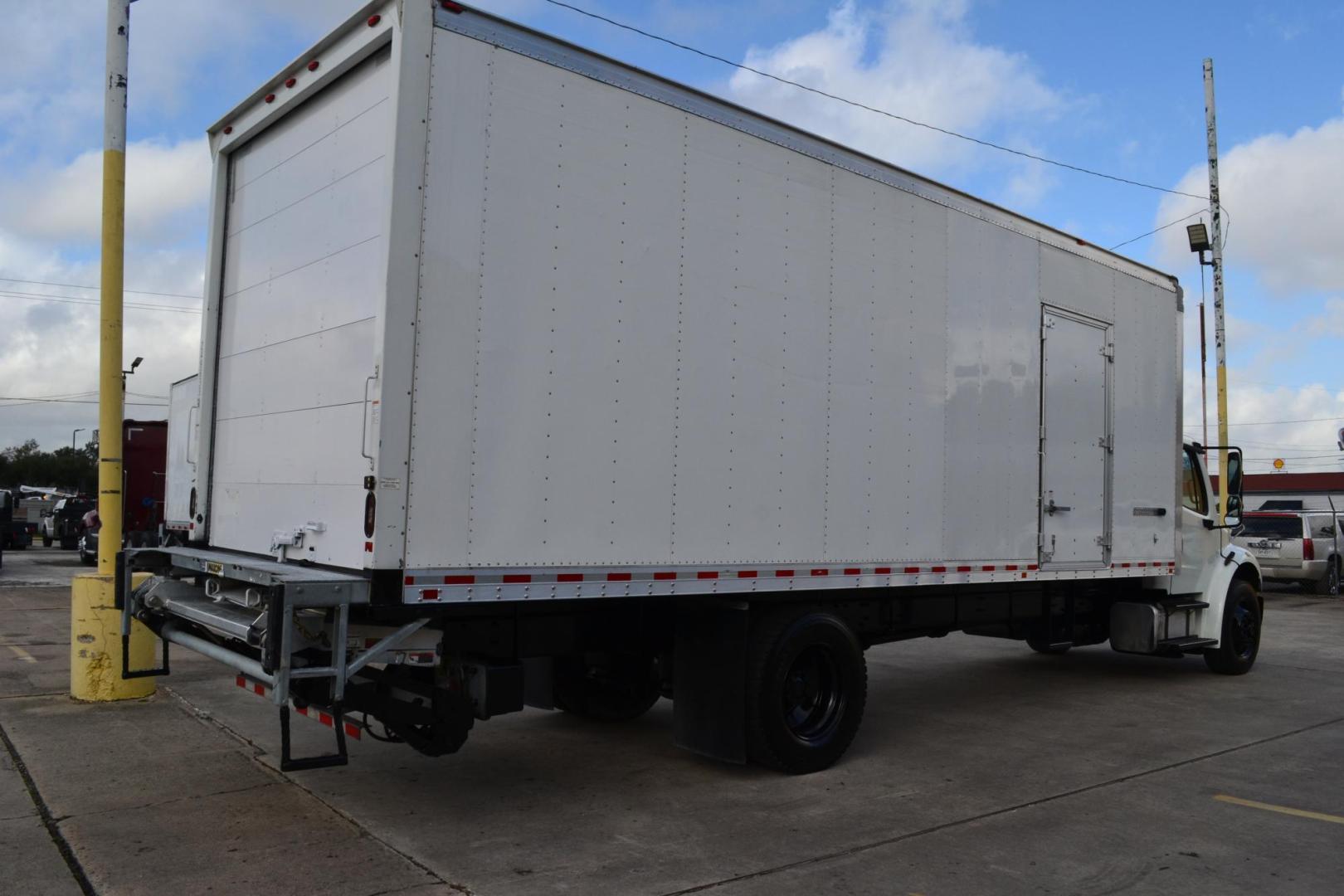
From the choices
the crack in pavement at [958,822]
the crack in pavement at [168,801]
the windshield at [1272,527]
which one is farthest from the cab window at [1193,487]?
the windshield at [1272,527]

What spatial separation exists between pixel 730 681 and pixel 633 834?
1.15 meters

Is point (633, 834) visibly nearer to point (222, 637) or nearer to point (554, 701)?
point (554, 701)

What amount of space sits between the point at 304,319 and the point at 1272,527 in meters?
21.9

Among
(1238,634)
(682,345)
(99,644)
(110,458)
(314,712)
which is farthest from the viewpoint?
(1238,634)

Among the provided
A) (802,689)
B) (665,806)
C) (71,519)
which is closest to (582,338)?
(665,806)

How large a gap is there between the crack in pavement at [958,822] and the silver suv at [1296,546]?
1545 centimetres

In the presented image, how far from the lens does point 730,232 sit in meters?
5.95

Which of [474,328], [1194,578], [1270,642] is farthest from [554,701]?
[1270,642]

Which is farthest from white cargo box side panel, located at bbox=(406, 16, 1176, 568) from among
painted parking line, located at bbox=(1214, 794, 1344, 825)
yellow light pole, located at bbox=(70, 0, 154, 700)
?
yellow light pole, located at bbox=(70, 0, 154, 700)

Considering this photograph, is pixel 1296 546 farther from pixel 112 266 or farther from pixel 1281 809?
pixel 112 266

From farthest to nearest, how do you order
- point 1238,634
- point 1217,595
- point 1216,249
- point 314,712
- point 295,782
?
point 1216,249
point 1238,634
point 1217,595
point 295,782
point 314,712

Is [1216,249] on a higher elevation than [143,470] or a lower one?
higher

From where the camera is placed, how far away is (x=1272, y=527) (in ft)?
71.4

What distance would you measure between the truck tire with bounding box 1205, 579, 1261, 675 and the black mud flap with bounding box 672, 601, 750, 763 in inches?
260
